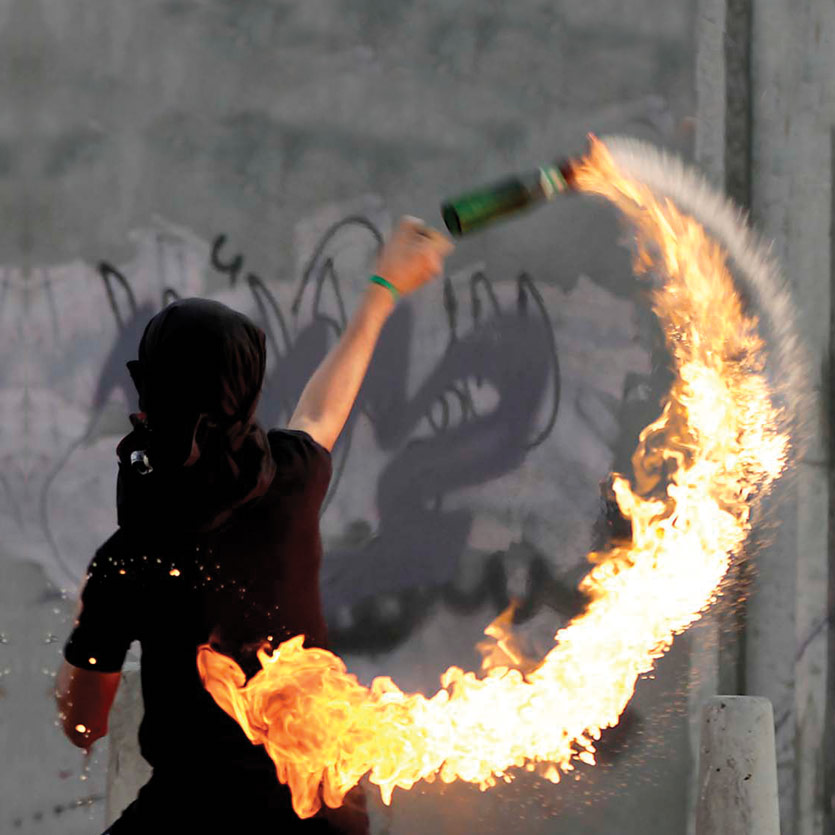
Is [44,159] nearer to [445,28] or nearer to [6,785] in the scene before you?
[445,28]

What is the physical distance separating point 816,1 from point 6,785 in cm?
459

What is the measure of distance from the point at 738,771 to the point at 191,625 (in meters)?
2.15

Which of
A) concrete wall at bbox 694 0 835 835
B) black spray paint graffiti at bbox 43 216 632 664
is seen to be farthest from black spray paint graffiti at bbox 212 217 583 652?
concrete wall at bbox 694 0 835 835

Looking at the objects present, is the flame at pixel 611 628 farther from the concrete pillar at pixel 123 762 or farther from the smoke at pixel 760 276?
the concrete pillar at pixel 123 762

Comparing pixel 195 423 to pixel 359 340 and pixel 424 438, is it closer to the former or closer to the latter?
pixel 359 340

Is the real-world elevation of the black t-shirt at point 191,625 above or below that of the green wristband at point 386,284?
below

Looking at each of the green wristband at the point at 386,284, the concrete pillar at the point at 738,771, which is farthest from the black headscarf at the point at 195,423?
the concrete pillar at the point at 738,771

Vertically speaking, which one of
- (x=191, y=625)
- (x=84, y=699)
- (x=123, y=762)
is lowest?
(x=123, y=762)

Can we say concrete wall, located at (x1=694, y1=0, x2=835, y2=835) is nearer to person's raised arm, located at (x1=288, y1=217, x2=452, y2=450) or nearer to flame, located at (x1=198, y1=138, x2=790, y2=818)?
flame, located at (x1=198, y1=138, x2=790, y2=818)

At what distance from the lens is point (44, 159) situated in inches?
165

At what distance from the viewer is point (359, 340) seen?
2.11 meters

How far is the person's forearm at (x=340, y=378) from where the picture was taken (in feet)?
6.72

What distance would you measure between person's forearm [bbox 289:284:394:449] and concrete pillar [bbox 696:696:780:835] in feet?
6.24

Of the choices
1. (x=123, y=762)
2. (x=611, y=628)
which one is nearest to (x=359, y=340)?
(x=611, y=628)
